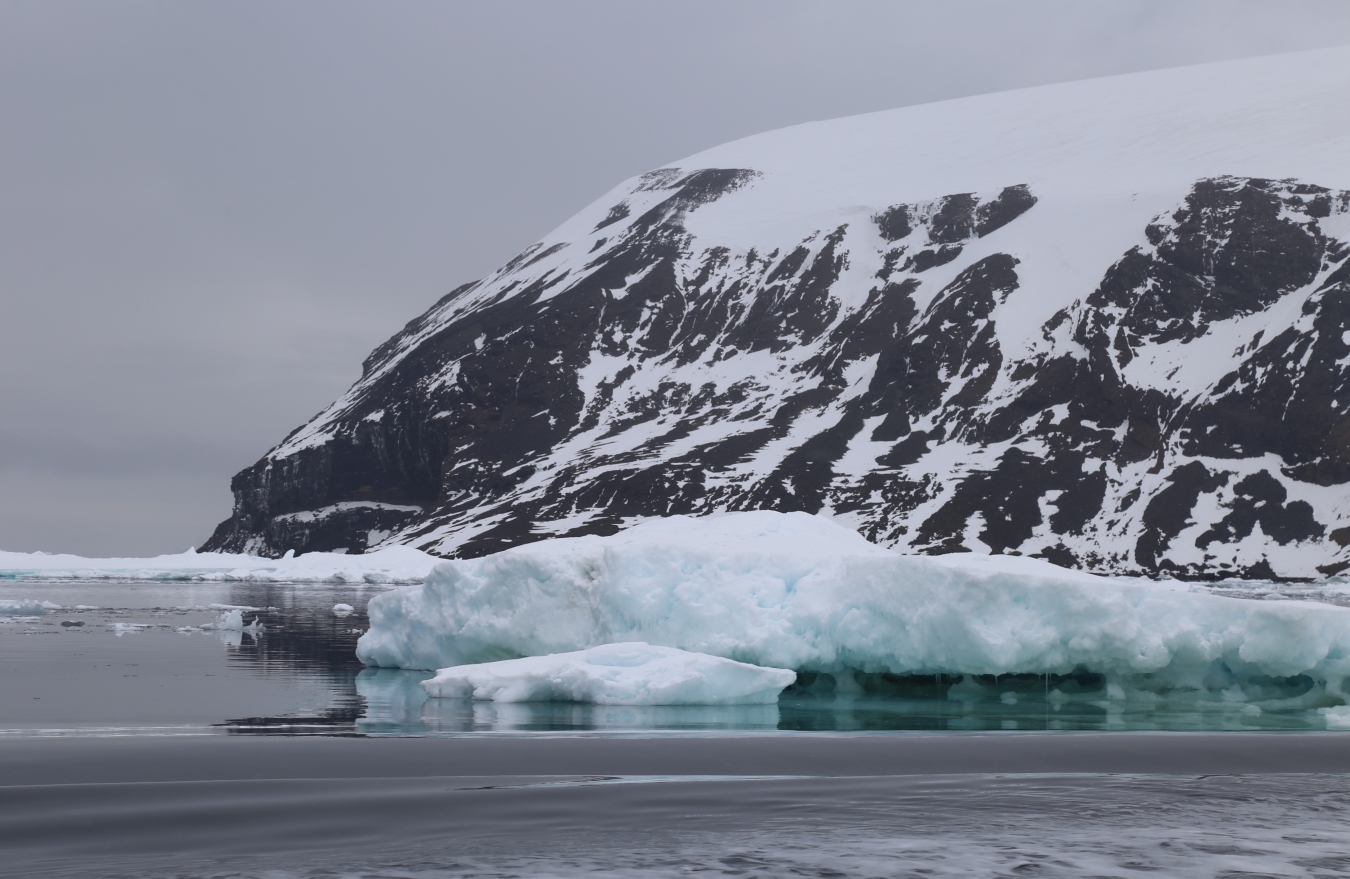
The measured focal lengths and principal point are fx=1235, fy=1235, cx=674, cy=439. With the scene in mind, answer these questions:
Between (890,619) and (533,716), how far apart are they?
32.1 ft

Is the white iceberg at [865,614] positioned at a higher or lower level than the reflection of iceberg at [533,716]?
higher

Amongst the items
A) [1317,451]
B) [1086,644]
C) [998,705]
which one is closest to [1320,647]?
Answer: [1086,644]

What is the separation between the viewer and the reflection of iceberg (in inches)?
824

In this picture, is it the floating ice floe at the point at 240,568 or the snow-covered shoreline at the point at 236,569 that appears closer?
the snow-covered shoreline at the point at 236,569

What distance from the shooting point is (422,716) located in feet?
74.2

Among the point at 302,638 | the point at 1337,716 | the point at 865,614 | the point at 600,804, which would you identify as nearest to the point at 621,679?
the point at 865,614

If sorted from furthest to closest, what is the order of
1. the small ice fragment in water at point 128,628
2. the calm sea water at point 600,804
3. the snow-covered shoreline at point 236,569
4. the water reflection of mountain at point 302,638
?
the snow-covered shoreline at point 236,569, the small ice fragment in water at point 128,628, the water reflection of mountain at point 302,638, the calm sea water at point 600,804

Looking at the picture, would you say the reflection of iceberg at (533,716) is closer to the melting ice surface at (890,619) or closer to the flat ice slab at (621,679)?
the flat ice slab at (621,679)

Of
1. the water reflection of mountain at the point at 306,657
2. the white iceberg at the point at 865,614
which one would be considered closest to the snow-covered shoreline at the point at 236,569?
the water reflection of mountain at the point at 306,657

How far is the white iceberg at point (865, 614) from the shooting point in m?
27.8

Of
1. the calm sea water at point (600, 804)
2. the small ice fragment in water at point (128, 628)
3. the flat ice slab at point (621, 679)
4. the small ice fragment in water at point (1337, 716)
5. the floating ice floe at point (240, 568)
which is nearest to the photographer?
the calm sea water at point (600, 804)

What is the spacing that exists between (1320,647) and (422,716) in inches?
774

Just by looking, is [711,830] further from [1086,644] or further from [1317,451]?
[1317,451]

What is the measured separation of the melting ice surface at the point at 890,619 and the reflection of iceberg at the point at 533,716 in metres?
3.96
